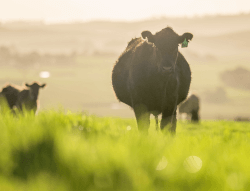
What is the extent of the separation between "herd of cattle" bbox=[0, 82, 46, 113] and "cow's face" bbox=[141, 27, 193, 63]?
9.48m

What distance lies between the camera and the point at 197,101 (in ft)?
89.5

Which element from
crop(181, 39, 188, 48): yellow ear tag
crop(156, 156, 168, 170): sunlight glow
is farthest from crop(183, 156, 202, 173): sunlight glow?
crop(181, 39, 188, 48): yellow ear tag

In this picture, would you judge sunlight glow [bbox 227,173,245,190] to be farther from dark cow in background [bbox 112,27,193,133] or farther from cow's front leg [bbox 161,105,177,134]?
cow's front leg [bbox 161,105,177,134]

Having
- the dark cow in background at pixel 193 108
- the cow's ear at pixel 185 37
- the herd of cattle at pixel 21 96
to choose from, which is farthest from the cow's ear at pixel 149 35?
the dark cow in background at pixel 193 108

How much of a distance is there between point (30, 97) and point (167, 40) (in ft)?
32.9

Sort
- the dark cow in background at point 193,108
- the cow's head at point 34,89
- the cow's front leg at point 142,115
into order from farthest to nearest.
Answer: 1. the dark cow in background at point 193,108
2. the cow's head at point 34,89
3. the cow's front leg at point 142,115

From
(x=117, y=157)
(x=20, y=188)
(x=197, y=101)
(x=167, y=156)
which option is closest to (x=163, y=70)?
(x=167, y=156)

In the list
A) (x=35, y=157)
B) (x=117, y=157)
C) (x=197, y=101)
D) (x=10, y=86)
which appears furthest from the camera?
(x=197, y=101)

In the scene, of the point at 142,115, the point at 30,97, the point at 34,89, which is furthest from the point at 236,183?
the point at 34,89

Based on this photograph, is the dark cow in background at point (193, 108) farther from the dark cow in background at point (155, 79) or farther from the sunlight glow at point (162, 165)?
the sunlight glow at point (162, 165)

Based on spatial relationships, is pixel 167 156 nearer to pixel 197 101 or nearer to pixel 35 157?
pixel 35 157

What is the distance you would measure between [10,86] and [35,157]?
1429cm

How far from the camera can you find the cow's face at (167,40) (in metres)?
6.49

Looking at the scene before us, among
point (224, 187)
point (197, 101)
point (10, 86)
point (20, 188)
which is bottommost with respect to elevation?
point (197, 101)
